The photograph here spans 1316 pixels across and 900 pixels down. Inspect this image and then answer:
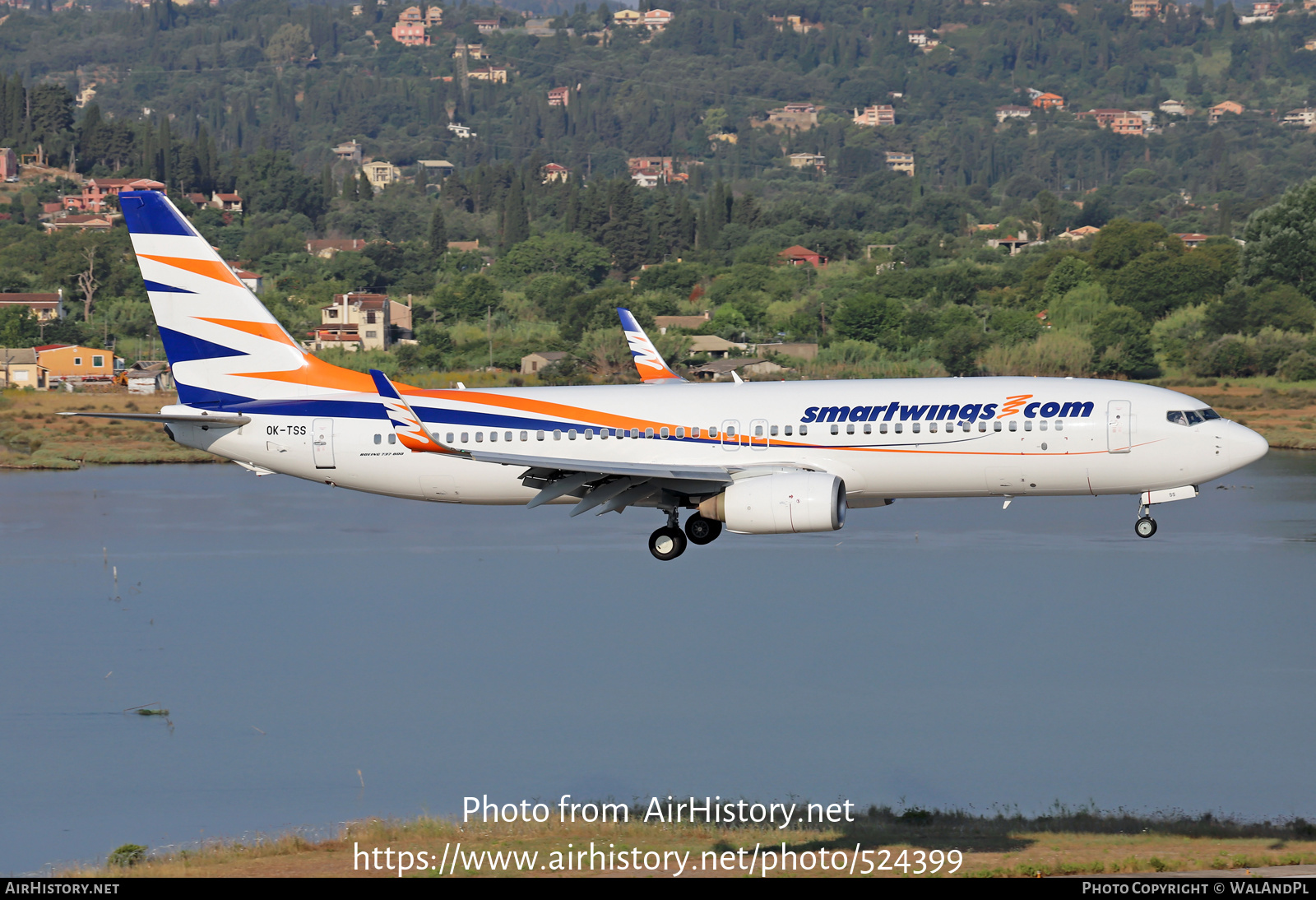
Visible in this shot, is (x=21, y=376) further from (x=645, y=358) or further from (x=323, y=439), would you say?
(x=323, y=439)

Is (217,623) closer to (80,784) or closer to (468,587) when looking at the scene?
(468,587)

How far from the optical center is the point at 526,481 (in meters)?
50.6

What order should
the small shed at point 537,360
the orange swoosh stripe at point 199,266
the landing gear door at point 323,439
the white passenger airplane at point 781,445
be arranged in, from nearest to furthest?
1. the white passenger airplane at point 781,445
2. the landing gear door at point 323,439
3. the orange swoosh stripe at point 199,266
4. the small shed at point 537,360

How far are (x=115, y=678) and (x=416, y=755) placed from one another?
59.2 ft

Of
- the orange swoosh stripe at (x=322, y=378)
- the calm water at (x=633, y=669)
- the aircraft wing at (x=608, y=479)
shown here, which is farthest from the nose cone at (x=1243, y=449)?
the orange swoosh stripe at (x=322, y=378)

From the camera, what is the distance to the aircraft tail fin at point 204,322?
54.5 meters

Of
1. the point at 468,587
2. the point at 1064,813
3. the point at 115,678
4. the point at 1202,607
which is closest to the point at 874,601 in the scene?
the point at 1202,607

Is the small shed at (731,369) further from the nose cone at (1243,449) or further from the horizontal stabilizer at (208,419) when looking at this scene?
the nose cone at (1243,449)

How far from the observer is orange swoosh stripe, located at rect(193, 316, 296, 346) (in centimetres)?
5500

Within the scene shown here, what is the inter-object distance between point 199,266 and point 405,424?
482 inches

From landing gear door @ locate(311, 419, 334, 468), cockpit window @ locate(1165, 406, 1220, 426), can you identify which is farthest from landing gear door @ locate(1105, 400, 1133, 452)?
landing gear door @ locate(311, 419, 334, 468)

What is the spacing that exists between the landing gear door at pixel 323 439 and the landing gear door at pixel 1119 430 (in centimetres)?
2408

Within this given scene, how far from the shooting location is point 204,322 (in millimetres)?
55250

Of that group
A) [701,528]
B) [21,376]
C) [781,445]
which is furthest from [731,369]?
[781,445]
